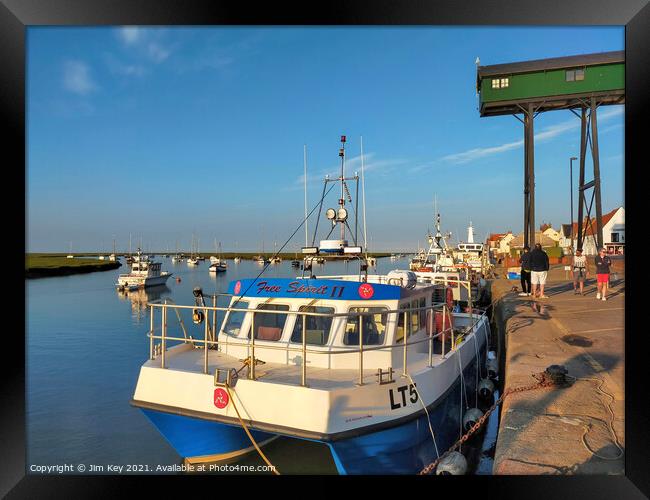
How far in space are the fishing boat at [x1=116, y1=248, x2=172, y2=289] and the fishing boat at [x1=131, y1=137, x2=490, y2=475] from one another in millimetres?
40259

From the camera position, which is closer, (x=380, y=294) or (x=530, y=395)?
(x=530, y=395)

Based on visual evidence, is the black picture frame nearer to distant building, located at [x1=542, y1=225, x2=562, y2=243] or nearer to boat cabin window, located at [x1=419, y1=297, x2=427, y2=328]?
boat cabin window, located at [x1=419, y1=297, x2=427, y2=328]

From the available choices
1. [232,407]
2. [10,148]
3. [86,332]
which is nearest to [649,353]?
[232,407]

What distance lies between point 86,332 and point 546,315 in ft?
67.0

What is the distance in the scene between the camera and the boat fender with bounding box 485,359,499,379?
9.97 meters

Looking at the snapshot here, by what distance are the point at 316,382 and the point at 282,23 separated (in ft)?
12.3

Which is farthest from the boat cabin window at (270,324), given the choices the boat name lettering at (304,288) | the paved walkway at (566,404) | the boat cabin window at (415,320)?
the paved walkway at (566,404)

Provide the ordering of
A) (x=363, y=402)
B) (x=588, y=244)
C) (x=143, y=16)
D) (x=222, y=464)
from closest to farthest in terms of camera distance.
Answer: (x=143, y=16) < (x=363, y=402) < (x=222, y=464) < (x=588, y=244)

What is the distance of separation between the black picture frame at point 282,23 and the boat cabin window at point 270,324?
2410 mm

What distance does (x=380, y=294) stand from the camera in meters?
5.68

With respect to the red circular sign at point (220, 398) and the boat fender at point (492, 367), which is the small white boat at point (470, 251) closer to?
the boat fender at point (492, 367)

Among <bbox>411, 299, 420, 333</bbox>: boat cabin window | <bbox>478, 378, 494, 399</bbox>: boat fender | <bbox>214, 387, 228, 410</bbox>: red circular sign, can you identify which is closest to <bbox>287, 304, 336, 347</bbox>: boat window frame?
<bbox>214, 387, 228, 410</bbox>: red circular sign

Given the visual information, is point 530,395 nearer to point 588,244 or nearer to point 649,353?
point 649,353

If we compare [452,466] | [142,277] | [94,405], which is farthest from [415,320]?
[142,277]
